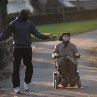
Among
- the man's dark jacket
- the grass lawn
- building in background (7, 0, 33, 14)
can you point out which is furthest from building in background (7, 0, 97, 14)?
Result: the man's dark jacket

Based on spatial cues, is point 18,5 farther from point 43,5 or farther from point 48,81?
point 48,81

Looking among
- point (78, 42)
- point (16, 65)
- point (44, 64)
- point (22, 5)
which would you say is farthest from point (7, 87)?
point (22, 5)

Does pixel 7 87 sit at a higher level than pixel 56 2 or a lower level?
lower

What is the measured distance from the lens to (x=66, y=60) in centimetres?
1146

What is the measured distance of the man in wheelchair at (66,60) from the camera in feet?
37.6

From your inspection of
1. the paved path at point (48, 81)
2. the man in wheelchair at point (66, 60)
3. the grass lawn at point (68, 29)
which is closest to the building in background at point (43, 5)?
the grass lawn at point (68, 29)

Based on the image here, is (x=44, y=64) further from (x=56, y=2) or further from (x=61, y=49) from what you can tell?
(x=56, y=2)

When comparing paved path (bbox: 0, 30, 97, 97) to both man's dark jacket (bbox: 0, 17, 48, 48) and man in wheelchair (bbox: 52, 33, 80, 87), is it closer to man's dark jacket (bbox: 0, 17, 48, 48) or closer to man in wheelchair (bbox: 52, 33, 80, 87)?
man in wheelchair (bbox: 52, 33, 80, 87)

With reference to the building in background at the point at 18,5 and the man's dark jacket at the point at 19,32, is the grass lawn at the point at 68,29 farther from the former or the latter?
the man's dark jacket at the point at 19,32

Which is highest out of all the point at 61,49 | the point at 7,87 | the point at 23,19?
the point at 23,19

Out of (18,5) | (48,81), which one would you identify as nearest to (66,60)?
(48,81)

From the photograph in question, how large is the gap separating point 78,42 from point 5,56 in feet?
36.6

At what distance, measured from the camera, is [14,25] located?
10.8 metres

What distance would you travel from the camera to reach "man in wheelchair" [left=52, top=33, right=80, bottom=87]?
37.6 ft
